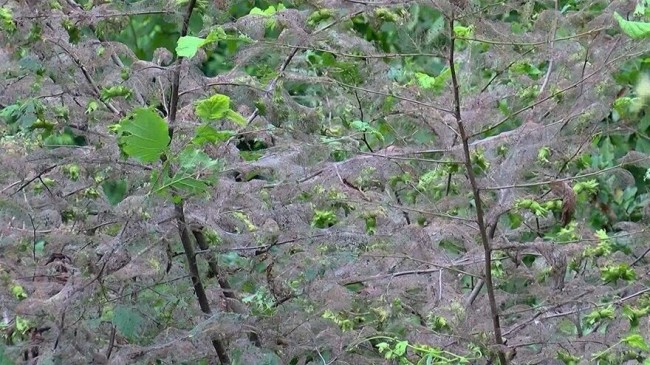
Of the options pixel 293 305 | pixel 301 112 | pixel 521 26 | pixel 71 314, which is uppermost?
pixel 521 26

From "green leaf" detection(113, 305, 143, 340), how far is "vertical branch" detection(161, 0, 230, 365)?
5.4 inches

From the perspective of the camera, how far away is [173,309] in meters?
1.90

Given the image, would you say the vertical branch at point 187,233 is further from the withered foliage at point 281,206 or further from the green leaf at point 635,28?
the green leaf at point 635,28

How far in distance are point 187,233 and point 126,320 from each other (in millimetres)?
194

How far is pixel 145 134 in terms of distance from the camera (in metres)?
1.52

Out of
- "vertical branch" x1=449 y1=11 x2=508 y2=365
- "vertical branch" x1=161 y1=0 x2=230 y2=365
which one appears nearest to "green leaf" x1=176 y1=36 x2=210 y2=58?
"vertical branch" x1=161 y1=0 x2=230 y2=365

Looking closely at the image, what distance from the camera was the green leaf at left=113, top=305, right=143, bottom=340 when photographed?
5.71 feet

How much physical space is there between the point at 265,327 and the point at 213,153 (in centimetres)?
34

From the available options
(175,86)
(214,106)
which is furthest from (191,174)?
(175,86)

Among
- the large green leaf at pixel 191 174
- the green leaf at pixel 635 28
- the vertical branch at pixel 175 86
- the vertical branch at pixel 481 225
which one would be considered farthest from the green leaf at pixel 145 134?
the green leaf at pixel 635 28

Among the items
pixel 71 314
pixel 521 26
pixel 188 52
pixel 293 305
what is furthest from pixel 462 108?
pixel 71 314

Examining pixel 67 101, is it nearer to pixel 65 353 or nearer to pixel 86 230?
pixel 86 230

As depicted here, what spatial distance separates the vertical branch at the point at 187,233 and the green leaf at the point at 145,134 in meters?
0.14

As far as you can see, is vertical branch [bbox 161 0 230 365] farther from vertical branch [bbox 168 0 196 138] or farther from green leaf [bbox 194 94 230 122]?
green leaf [bbox 194 94 230 122]
